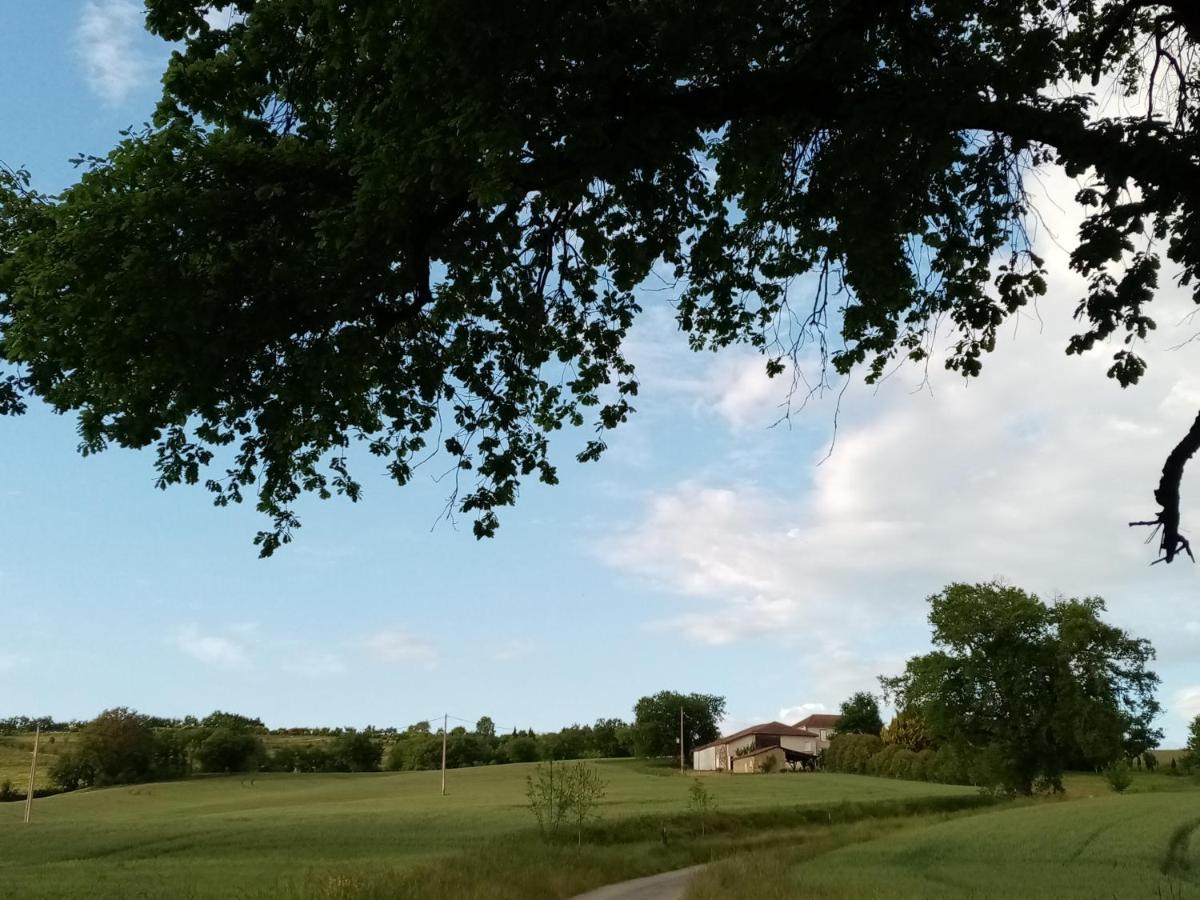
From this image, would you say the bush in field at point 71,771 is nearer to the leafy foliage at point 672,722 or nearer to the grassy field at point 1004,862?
the leafy foliage at point 672,722

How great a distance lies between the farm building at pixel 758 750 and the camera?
112562mm

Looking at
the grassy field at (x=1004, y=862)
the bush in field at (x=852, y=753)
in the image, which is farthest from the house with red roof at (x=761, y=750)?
the grassy field at (x=1004, y=862)

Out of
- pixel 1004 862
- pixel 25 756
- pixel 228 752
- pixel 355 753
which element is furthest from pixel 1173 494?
pixel 25 756

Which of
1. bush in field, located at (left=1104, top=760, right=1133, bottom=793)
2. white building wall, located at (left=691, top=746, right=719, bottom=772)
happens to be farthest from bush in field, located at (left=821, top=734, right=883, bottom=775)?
bush in field, located at (left=1104, top=760, right=1133, bottom=793)

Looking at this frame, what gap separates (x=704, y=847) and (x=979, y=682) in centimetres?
3032

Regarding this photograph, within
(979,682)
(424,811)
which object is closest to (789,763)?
(979,682)

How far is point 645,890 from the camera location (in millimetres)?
21266

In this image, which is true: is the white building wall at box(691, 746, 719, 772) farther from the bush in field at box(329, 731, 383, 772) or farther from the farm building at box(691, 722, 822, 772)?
the bush in field at box(329, 731, 383, 772)

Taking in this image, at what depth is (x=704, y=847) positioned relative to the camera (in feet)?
114

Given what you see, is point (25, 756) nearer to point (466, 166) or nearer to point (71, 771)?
point (71, 771)

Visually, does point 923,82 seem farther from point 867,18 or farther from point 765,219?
point 765,219

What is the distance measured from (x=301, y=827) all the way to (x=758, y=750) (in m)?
84.9

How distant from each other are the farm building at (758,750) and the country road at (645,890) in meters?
88.9

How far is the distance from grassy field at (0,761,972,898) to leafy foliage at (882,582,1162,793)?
712 cm
